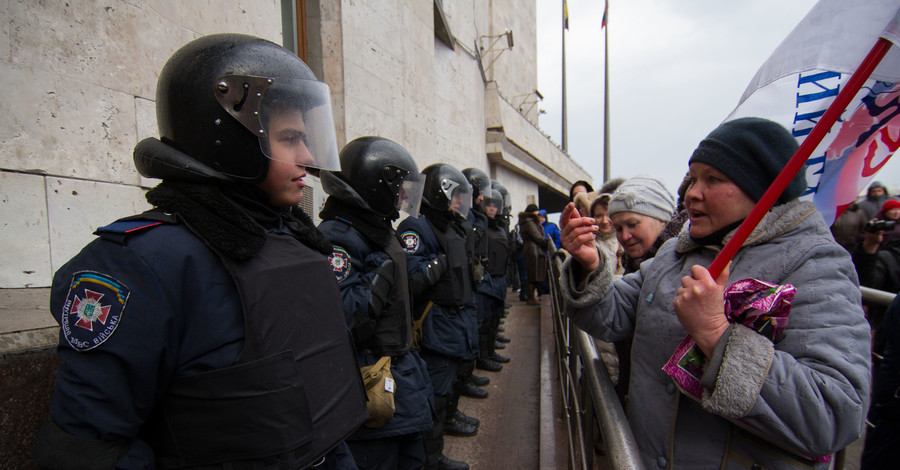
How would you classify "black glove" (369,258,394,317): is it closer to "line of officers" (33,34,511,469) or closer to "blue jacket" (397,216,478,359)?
"line of officers" (33,34,511,469)

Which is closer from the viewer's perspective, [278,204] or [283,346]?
[283,346]

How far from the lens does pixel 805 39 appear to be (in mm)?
→ 1394

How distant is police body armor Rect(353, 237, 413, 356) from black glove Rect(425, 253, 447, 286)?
73cm

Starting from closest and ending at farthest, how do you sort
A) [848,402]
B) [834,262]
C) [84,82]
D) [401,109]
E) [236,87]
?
[848,402]
[834,262]
[236,87]
[84,82]
[401,109]

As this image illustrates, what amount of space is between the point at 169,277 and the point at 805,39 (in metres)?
1.97

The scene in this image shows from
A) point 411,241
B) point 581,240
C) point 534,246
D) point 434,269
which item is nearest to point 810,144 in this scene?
point 581,240

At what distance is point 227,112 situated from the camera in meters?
1.31

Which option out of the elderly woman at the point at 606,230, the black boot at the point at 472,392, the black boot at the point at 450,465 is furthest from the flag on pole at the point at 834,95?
the black boot at the point at 472,392

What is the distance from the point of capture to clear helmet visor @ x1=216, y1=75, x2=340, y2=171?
1.32 m

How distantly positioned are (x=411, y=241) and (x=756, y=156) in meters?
2.48

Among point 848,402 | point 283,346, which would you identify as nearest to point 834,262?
point 848,402

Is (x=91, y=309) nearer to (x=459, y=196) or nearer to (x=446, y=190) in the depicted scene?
(x=446, y=190)

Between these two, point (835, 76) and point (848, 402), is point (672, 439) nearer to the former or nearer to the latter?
point (848, 402)

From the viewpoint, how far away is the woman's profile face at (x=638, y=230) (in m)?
2.28
